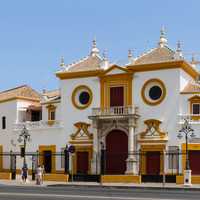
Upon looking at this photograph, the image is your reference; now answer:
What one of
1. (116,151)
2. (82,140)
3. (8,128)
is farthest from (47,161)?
(116,151)

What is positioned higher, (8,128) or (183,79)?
(183,79)

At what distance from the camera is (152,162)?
48438mm

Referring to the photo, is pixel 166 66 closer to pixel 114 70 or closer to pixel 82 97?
pixel 114 70

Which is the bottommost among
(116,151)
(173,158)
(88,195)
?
(88,195)

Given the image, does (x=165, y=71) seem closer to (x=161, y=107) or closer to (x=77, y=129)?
(x=161, y=107)

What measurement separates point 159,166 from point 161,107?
5005mm

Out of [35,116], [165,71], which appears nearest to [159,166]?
[165,71]

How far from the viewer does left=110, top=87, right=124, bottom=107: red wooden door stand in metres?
50.7

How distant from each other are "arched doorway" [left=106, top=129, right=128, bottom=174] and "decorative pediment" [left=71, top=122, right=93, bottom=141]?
1.89 metres

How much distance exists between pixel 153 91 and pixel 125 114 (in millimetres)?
3240

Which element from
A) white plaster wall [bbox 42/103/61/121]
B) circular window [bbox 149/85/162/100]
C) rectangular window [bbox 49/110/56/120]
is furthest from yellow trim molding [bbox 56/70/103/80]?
circular window [bbox 149/85/162/100]

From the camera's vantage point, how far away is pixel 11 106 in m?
58.0

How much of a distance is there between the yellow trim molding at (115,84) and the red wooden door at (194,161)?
283 inches

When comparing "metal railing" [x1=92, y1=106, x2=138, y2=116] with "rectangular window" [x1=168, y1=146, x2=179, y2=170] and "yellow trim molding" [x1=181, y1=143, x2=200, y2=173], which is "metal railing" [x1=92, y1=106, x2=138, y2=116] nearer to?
"rectangular window" [x1=168, y1=146, x2=179, y2=170]
